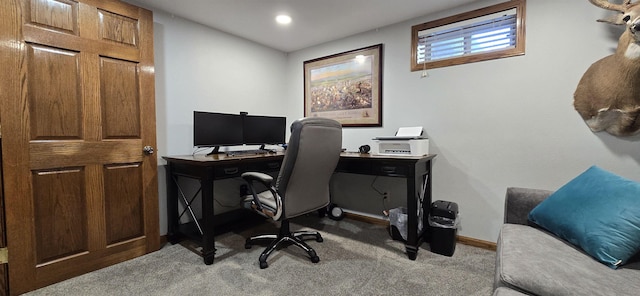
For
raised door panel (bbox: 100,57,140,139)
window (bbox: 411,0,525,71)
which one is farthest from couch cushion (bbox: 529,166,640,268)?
raised door panel (bbox: 100,57,140,139)

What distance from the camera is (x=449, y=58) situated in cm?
246

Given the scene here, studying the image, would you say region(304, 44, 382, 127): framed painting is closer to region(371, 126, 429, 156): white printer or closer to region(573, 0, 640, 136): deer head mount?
region(371, 126, 429, 156): white printer

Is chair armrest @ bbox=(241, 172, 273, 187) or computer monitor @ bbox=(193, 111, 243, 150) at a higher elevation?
computer monitor @ bbox=(193, 111, 243, 150)

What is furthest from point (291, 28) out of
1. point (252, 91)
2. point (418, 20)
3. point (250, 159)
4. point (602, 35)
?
point (602, 35)

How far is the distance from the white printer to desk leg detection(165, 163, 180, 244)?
1.97m

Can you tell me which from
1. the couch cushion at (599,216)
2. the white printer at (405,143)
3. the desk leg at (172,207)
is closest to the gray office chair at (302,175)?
the white printer at (405,143)

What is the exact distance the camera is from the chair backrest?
5.86 feet

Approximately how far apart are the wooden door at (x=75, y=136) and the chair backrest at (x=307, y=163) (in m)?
1.27

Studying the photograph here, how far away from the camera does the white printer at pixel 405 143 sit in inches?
90.5

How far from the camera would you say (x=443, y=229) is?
2.16 meters

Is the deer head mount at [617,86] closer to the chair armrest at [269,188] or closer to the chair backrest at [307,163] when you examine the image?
the chair backrest at [307,163]

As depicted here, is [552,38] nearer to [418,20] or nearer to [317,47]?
[418,20]

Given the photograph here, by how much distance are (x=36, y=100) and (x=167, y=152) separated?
0.95 metres

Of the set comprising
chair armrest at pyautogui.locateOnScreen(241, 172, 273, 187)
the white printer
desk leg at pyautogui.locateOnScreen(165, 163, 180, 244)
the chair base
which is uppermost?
the white printer
